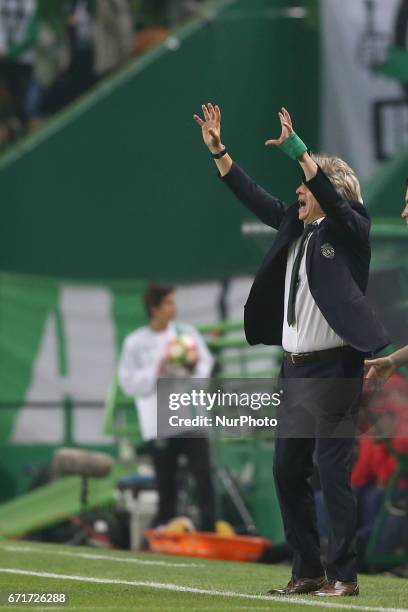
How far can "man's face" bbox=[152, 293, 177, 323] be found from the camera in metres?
13.5

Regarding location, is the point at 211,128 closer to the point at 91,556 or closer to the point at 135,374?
the point at 91,556

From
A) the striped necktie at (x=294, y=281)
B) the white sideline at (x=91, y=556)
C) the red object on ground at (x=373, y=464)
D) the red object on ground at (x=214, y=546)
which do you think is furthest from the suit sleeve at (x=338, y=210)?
the red object on ground at (x=214, y=546)

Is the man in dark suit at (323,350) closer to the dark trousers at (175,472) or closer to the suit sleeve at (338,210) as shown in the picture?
the suit sleeve at (338,210)

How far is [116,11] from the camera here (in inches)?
730

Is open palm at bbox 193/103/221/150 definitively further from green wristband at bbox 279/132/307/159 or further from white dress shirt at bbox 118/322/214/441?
white dress shirt at bbox 118/322/214/441

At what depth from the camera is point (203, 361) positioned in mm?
13242

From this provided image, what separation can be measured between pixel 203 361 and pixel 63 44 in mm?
6700

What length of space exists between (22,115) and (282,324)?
11479mm

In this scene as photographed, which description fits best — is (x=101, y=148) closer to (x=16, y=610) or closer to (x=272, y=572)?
(x=272, y=572)

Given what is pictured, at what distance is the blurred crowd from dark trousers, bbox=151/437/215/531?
6.13 m

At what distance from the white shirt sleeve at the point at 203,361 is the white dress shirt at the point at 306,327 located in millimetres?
5130

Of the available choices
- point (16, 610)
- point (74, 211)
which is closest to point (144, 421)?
point (74, 211)

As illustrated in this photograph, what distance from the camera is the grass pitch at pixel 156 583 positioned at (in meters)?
7.35

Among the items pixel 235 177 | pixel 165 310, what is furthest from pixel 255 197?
pixel 165 310
